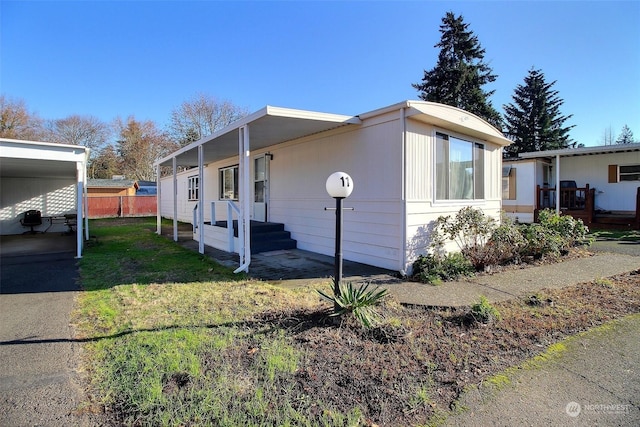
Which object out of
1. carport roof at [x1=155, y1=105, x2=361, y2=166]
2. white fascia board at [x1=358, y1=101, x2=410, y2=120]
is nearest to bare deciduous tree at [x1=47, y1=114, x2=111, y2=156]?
carport roof at [x1=155, y1=105, x2=361, y2=166]

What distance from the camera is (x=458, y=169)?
6.98 m

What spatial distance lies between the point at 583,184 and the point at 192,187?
17020mm

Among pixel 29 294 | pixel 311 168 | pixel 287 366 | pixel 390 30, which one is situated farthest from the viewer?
pixel 390 30

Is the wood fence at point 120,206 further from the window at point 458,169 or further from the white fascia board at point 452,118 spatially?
the white fascia board at point 452,118

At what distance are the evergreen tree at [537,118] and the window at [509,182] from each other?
1293 cm

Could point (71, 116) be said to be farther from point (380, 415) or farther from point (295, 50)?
point (380, 415)

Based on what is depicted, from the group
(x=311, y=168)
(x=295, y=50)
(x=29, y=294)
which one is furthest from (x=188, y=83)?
(x=29, y=294)

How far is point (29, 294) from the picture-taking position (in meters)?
4.93

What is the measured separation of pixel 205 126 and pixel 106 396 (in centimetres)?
2883

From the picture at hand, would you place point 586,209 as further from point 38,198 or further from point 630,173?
point 38,198

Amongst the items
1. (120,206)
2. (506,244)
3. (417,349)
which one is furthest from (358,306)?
(120,206)

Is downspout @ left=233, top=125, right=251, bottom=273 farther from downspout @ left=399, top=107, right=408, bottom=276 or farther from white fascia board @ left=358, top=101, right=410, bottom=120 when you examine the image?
downspout @ left=399, top=107, right=408, bottom=276

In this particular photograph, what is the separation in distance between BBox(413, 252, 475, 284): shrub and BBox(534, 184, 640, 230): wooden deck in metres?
9.65

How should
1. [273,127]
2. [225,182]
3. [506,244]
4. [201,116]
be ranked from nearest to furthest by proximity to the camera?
[506,244] → [273,127] → [225,182] → [201,116]
